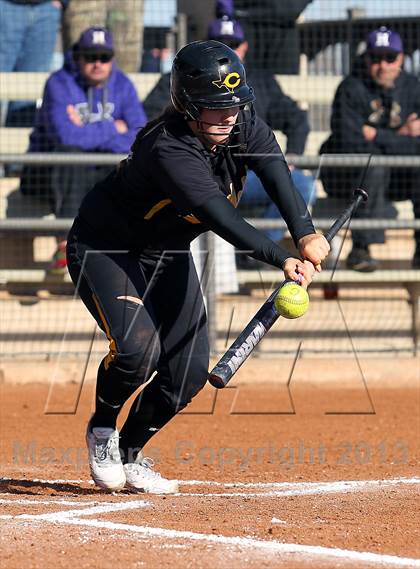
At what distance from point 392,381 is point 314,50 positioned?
3.42 m

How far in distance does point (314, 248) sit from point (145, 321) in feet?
3.13

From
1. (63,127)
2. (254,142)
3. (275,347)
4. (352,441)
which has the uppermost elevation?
(254,142)

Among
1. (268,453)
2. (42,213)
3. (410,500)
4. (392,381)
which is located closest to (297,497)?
(410,500)

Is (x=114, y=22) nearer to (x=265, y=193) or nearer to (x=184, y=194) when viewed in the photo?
(x=265, y=193)

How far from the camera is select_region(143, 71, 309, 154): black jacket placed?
960cm

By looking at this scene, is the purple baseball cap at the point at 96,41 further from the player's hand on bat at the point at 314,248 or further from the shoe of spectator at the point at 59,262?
the player's hand on bat at the point at 314,248

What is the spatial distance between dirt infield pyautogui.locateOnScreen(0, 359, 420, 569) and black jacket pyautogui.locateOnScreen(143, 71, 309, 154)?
6.81 ft

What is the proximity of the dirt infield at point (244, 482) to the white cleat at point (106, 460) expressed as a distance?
79 millimetres

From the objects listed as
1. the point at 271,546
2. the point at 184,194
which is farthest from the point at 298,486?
the point at 184,194

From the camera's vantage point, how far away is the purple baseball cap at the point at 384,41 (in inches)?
377

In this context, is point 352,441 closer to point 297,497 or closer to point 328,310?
point 297,497

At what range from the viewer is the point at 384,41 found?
31.6ft

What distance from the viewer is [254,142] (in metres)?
5.05

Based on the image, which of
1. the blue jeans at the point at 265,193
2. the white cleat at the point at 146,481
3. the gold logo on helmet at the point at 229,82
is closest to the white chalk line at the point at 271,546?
the white cleat at the point at 146,481
